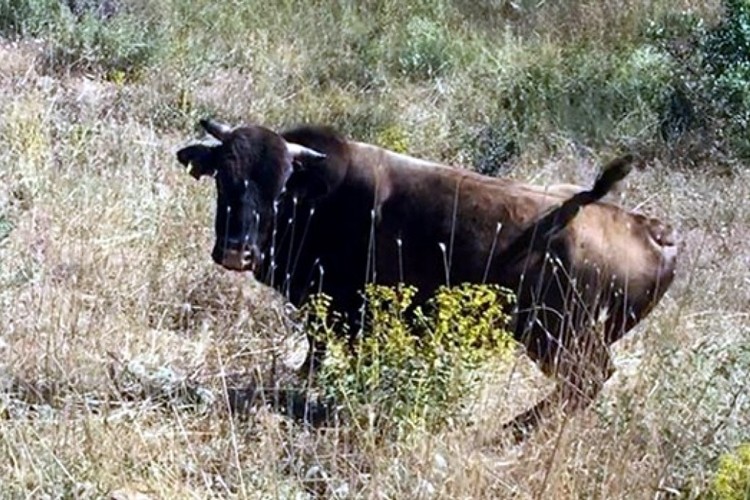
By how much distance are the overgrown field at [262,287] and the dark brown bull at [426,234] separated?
0.33m

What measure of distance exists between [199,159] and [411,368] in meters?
1.72

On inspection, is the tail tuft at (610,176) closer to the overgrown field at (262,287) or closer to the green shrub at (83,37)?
the overgrown field at (262,287)

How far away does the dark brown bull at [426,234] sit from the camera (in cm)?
614

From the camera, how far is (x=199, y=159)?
6.36 meters

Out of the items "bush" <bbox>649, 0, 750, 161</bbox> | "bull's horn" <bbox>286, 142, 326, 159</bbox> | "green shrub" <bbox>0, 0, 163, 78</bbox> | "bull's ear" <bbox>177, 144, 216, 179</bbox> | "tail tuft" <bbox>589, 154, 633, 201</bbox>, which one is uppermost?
"tail tuft" <bbox>589, 154, 633, 201</bbox>

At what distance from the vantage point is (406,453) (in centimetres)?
484

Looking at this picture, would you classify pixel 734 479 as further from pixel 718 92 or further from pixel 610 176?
pixel 718 92

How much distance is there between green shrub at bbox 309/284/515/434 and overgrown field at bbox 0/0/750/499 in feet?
0.25

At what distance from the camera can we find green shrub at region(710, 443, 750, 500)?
443 centimetres

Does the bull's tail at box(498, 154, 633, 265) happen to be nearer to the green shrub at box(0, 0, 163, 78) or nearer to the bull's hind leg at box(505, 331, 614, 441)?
the bull's hind leg at box(505, 331, 614, 441)

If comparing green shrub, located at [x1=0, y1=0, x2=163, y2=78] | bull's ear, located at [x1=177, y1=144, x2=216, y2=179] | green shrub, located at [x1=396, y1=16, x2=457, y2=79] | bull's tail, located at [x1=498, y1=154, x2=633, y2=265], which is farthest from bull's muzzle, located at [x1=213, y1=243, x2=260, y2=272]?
green shrub, located at [x1=396, y1=16, x2=457, y2=79]

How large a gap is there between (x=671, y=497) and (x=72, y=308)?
284 cm

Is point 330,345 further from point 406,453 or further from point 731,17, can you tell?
point 731,17

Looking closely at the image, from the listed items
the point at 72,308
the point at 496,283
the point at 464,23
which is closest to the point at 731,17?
the point at 464,23
